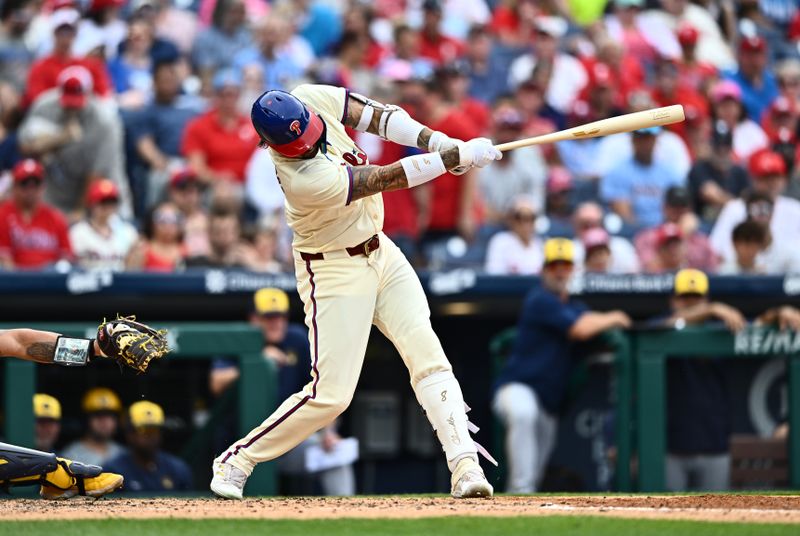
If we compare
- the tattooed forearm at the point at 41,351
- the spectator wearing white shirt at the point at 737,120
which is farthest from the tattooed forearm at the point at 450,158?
the spectator wearing white shirt at the point at 737,120

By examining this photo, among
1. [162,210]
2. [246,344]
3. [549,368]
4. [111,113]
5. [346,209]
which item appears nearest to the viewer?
[346,209]

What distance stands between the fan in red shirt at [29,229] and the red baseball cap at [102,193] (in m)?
0.28

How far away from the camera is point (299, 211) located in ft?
19.1

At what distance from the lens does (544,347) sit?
8.48 meters

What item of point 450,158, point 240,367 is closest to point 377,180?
point 450,158

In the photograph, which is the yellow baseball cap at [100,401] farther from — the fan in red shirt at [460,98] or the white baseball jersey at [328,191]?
the fan in red shirt at [460,98]

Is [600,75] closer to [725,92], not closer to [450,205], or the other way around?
[725,92]

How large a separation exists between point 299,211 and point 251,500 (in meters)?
1.19

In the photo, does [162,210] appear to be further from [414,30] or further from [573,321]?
[414,30]

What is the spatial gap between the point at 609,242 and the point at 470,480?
4.07 m

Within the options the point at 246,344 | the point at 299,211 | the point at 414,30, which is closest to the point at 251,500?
the point at 299,211

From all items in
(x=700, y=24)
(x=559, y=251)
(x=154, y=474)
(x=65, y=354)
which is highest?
(x=700, y=24)

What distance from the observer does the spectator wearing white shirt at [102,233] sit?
29.9 feet

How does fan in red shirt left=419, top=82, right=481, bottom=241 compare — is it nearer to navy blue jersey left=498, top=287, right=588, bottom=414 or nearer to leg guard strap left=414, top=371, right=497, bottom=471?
navy blue jersey left=498, top=287, right=588, bottom=414
